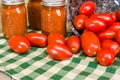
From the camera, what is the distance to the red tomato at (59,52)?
0.66 metres

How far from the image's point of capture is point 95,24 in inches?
28.6

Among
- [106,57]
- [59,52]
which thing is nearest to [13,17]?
[59,52]

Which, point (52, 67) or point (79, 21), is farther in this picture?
point (79, 21)

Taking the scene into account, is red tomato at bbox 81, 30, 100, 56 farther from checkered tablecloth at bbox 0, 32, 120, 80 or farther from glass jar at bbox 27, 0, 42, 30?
glass jar at bbox 27, 0, 42, 30

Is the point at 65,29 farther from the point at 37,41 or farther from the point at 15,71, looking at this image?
the point at 15,71

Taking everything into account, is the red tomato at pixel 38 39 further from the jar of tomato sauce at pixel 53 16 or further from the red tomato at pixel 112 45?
the red tomato at pixel 112 45

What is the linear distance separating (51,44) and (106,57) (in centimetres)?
15

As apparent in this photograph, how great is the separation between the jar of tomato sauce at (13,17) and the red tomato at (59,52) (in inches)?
7.3

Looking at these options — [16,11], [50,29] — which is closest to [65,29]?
[50,29]

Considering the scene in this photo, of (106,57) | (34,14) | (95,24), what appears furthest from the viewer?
(34,14)

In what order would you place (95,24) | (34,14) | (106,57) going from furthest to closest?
(34,14), (95,24), (106,57)

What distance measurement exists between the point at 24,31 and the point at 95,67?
0.31 metres

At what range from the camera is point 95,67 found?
63 centimetres

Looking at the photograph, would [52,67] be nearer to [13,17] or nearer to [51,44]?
[51,44]
